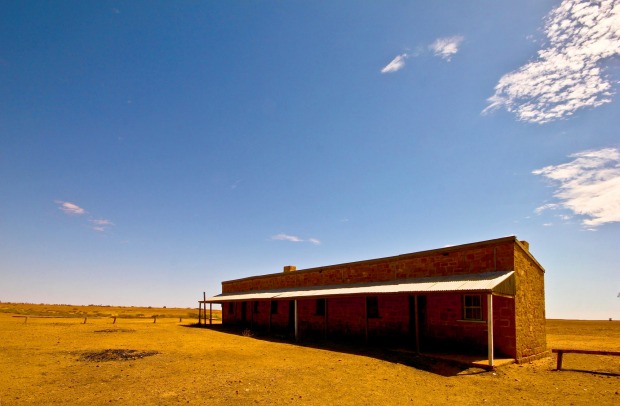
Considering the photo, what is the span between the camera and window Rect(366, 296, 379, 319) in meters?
17.6

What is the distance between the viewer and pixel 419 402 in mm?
8609

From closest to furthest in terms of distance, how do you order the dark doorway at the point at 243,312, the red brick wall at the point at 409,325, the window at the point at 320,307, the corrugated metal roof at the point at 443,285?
the corrugated metal roof at the point at 443,285
the red brick wall at the point at 409,325
the window at the point at 320,307
the dark doorway at the point at 243,312

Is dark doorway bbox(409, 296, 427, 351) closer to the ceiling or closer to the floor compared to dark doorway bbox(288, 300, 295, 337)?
closer to the ceiling

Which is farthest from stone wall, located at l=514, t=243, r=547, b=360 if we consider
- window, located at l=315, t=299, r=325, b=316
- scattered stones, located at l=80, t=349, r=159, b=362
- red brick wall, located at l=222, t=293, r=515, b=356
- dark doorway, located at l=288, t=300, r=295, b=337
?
scattered stones, located at l=80, t=349, r=159, b=362

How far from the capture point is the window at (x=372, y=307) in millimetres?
17578

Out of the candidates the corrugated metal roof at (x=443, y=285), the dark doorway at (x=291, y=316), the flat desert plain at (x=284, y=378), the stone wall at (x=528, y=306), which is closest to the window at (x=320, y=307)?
the corrugated metal roof at (x=443, y=285)

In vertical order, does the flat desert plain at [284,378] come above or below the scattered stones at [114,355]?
above

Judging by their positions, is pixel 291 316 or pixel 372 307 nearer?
pixel 372 307

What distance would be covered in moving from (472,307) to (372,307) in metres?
5.08

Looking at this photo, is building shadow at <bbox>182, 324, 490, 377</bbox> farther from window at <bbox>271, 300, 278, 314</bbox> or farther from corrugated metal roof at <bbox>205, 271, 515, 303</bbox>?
window at <bbox>271, 300, 278, 314</bbox>

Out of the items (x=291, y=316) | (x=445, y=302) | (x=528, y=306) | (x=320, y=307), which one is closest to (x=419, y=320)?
(x=445, y=302)

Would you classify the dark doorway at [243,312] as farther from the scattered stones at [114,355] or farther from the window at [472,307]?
the window at [472,307]

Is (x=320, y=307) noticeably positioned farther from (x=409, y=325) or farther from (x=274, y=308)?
(x=409, y=325)

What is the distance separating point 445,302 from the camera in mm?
14758
